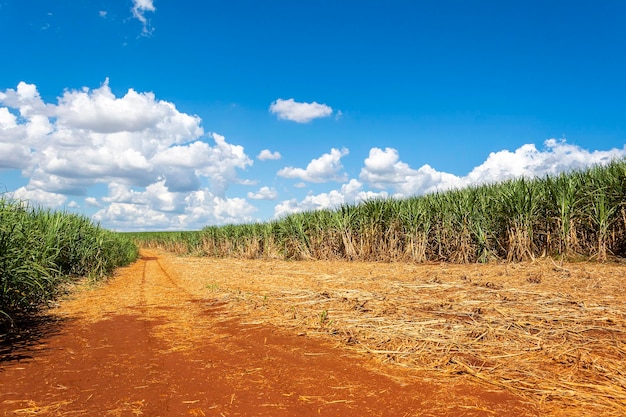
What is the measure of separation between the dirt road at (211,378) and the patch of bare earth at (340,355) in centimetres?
2

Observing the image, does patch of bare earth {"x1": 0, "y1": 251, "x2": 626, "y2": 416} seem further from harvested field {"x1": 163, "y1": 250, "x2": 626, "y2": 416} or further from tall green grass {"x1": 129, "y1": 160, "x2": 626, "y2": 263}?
tall green grass {"x1": 129, "y1": 160, "x2": 626, "y2": 263}

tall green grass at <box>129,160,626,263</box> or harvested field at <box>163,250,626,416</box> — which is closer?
harvested field at <box>163,250,626,416</box>

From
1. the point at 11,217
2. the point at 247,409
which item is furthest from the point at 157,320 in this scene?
the point at 247,409

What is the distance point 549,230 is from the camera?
10812 millimetres

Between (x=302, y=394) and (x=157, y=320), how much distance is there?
11.5 ft

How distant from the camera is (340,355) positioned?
387 cm

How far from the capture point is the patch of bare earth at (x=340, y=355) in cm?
279

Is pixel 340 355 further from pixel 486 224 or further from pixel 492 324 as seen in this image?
pixel 486 224

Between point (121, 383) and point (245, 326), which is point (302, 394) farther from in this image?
point (245, 326)

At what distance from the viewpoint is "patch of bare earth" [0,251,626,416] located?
9.15 feet

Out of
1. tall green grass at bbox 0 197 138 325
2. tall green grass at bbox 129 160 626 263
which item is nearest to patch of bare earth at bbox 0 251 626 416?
tall green grass at bbox 0 197 138 325

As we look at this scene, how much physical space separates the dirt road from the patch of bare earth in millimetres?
16

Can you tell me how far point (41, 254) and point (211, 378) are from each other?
17.3 ft

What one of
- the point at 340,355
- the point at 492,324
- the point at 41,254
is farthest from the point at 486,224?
the point at 41,254
